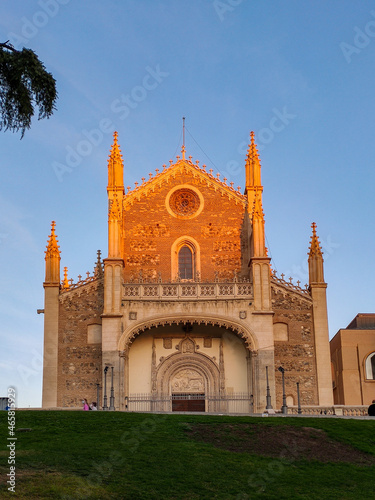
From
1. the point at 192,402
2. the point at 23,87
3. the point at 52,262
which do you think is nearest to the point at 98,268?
the point at 52,262

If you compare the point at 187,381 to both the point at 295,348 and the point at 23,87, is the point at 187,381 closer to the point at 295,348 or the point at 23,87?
the point at 295,348

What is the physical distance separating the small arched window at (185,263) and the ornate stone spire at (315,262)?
276 inches

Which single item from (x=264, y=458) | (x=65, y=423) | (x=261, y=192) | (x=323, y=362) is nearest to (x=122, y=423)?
(x=65, y=423)

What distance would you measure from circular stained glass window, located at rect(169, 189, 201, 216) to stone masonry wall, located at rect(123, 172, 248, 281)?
435 millimetres

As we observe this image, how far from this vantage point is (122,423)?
2866 cm

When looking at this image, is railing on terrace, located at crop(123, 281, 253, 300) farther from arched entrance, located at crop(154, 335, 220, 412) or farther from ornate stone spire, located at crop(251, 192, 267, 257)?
arched entrance, located at crop(154, 335, 220, 412)

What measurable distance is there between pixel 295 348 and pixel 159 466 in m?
23.3

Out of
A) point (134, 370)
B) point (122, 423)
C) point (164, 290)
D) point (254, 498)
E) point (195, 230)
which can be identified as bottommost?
point (254, 498)

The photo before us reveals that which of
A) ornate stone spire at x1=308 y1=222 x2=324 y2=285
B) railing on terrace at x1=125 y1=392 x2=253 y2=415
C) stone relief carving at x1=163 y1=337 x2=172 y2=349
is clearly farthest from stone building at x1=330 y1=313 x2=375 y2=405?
stone relief carving at x1=163 y1=337 x2=172 y2=349

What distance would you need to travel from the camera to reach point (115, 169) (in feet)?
158

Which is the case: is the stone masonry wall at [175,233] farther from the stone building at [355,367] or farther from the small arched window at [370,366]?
the small arched window at [370,366]

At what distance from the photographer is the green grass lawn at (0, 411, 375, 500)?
67.1 feet

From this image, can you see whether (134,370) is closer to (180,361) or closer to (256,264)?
(180,361)

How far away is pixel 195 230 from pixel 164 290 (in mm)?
5516
